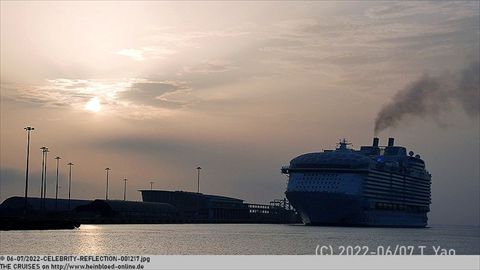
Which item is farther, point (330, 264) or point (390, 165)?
point (390, 165)

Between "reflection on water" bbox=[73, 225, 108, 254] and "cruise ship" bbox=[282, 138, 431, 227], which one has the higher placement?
"cruise ship" bbox=[282, 138, 431, 227]

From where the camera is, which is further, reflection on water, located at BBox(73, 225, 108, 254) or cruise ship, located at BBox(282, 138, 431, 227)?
cruise ship, located at BBox(282, 138, 431, 227)

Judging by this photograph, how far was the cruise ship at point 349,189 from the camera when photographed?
164 metres

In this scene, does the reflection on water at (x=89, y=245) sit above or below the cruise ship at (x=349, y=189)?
below

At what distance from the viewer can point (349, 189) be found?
16412 centimetres

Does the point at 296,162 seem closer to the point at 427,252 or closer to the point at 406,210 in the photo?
the point at 406,210

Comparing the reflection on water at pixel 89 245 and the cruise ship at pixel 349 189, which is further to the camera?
the cruise ship at pixel 349 189

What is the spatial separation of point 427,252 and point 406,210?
8679 centimetres

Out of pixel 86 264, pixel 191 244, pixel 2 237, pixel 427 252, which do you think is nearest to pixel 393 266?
pixel 86 264

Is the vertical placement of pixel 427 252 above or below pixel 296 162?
below

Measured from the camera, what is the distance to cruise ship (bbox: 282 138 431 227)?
540 feet

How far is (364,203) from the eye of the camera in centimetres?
16750

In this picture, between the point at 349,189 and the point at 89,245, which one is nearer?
the point at 89,245

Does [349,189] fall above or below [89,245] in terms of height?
above
